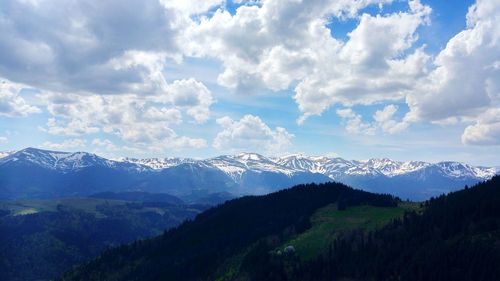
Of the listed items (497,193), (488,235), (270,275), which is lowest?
(270,275)

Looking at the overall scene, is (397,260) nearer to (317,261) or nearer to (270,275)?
(317,261)

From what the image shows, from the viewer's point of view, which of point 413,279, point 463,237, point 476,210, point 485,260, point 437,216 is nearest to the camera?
point 485,260

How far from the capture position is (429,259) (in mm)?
155125

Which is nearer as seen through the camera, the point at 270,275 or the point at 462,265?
the point at 462,265

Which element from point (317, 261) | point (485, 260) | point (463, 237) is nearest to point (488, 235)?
point (463, 237)

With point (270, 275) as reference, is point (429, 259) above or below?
above

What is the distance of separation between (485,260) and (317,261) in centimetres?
6783

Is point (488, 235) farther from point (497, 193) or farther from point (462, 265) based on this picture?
point (497, 193)

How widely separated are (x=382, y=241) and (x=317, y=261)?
2907 centimetres

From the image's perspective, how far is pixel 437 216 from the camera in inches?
7648

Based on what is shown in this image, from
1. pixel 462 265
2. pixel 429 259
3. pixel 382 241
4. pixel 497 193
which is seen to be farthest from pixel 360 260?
pixel 497 193

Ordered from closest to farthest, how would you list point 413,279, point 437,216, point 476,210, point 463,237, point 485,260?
point 485,260, point 413,279, point 463,237, point 476,210, point 437,216

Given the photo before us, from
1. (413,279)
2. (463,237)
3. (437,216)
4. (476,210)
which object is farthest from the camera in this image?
(437,216)

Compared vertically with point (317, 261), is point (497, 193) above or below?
above
